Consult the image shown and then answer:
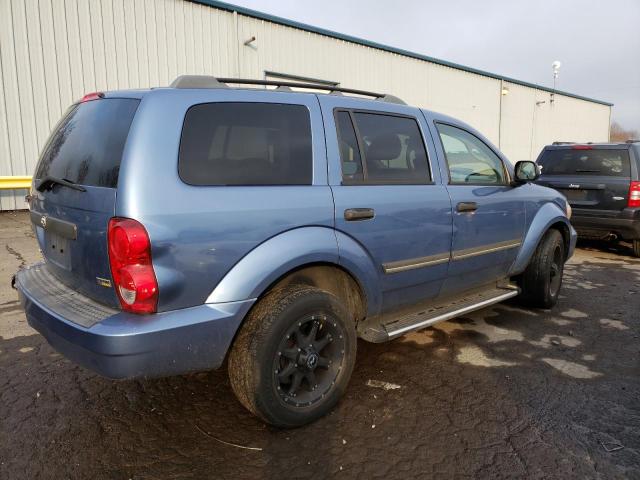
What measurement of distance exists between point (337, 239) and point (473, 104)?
20612 millimetres

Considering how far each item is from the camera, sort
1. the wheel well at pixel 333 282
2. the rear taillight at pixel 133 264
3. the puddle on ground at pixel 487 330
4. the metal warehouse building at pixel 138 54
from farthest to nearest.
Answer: the metal warehouse building at pixel 138 54, the puddle on ground at pixel 487 330, the wheel well at pixel 333 282, the rear taillight at pixel 133 264

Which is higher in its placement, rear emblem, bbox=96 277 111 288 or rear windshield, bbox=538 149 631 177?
rear windshield, bbox=538 149 631 177

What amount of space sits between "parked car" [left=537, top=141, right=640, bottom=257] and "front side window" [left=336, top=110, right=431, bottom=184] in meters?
5.21

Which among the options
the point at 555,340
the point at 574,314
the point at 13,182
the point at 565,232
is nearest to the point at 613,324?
the point at 574,314

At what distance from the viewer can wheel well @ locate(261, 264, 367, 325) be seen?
8.84ft

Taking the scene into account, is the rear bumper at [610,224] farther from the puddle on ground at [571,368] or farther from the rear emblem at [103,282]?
the rear emblem at [103,282]

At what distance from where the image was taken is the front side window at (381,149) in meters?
3.01

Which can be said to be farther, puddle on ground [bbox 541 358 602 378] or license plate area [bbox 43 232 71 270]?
puddle on ground [bbox 541 358 602 378]

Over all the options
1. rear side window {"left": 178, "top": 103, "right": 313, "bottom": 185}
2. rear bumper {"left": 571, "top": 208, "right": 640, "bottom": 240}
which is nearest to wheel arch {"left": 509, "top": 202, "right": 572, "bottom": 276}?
rear side window {"left": 178, "top": 103, "right": 313, "bottom": 185}

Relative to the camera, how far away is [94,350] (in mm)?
2172

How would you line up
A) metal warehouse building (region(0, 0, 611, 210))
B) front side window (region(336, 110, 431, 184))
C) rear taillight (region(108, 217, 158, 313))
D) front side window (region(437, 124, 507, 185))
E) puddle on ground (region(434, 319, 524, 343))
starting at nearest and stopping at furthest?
rear taillight (region(108, 217, 158, 313)) → front side window (region(336, 110, 431, 184)) → front side window (region(437, 124, 507, 185)) → puddle on ground (region(434, 319, 524, 343)) → metal warehouse building (region(0, 0, 611, 210))

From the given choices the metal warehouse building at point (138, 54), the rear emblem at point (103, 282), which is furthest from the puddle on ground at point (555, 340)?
the metal warehouse building at point (138, 54)

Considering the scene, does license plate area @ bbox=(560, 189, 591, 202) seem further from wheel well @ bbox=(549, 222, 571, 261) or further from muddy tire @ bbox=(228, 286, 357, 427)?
muddy tire @ bbox=(228, 286, 357, 427)

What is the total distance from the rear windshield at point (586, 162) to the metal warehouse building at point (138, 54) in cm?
817
